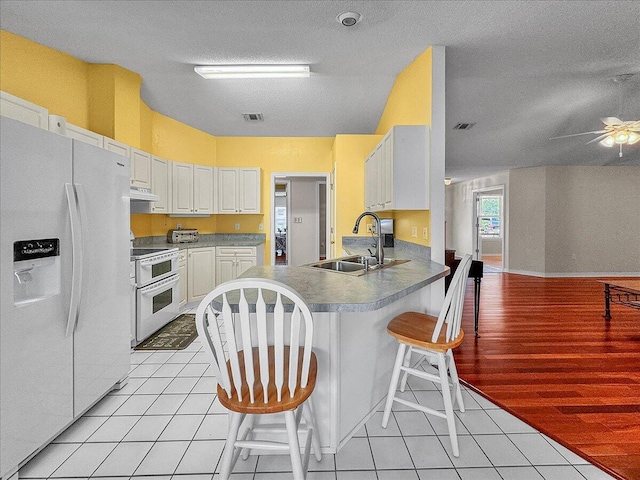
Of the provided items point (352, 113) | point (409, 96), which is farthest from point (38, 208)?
point (352, 113)

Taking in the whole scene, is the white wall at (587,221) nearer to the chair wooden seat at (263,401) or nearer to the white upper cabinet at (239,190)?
the white upper cabinet at (239,190)

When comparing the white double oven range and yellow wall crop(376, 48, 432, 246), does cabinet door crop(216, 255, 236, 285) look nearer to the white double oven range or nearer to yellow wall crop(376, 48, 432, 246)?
the white double oven range

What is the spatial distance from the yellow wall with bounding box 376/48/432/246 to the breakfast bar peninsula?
1142mm

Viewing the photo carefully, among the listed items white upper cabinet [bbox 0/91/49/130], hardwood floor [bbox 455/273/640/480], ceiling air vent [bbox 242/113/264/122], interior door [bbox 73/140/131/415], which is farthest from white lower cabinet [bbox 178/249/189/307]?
hardwood floor [bbox 455/273/640/480]

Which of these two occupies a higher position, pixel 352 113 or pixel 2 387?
pixel 352 113

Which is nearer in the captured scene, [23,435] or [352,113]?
[23,435]

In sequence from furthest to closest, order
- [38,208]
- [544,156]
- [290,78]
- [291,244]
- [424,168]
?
[291,244] → [544,156] → [290,78] → [424,168] → [38,208]

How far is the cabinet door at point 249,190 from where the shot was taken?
5.42m

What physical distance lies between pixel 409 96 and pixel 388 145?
0.67 meters

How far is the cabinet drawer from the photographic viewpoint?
504cm

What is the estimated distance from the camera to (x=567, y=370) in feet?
9.18

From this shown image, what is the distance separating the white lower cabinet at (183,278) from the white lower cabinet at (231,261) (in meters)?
0.54

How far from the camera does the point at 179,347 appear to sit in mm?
3217

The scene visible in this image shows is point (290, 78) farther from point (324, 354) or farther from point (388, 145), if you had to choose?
point (324, 354)
